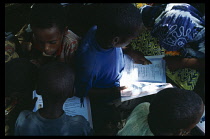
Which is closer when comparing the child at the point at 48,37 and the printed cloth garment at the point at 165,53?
the child at the point at 48,37

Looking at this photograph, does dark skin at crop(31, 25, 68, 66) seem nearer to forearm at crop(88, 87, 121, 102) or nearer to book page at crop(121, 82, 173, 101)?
forearm at crop(88, 87, 121, 102)

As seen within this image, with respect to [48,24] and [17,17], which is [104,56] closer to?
[48,24]

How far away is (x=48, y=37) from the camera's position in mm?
1019

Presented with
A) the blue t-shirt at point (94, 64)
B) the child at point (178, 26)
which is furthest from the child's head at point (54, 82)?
the child at point (178, 26)

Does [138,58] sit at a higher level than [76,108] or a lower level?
higher

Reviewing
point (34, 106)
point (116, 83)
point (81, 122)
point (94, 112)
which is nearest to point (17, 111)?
point (34, 106)

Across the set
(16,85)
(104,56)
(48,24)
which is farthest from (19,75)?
(104,56)

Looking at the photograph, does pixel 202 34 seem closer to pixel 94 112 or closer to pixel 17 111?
pixel 94 112

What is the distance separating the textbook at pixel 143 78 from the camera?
1.31 metres

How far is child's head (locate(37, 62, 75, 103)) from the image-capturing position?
94 cm

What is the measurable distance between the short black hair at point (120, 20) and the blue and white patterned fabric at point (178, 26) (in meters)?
0.22

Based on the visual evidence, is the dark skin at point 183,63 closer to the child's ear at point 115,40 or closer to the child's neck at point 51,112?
the child's ear at point 115,40

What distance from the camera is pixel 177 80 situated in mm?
1285

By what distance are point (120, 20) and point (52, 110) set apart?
586 mm
